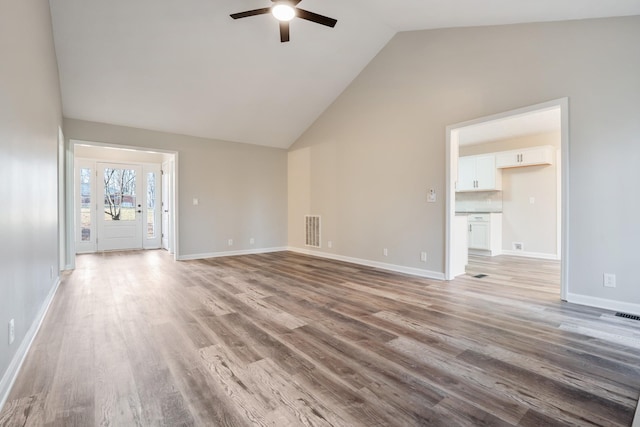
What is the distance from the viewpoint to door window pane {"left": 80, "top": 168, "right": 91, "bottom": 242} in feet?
21.5

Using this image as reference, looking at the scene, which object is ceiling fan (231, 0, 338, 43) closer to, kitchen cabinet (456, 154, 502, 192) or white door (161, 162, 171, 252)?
kitchen cabinet (456, 154, 502, 192)

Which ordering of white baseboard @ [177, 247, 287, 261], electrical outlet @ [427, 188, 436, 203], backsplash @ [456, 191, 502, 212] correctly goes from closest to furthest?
electrical outlet @ [427, 188, 436, 203] → white baseboard @ [177, 247, 287, 261] → backsplash @ [456, 191, 502, 212]

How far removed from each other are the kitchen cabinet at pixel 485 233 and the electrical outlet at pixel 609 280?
3402 mm

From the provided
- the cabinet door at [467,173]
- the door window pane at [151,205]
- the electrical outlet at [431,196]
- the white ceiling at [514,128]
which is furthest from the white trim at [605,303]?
the door window pane at [151,205]

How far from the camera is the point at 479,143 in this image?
6.88 metres

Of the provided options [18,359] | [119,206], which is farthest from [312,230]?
[18,359]

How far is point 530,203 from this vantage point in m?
6.16

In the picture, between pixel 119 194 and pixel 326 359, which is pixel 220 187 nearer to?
pixel 119 194

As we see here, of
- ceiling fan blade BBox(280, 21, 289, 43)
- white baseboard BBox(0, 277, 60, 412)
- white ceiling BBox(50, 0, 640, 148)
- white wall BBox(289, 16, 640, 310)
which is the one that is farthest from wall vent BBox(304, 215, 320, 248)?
white baseboard BBox(0, 277, 60, 412)

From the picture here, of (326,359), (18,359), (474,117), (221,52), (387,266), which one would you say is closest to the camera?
(18,359)

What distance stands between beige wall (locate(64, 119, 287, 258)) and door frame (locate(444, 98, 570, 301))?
13.3 feet

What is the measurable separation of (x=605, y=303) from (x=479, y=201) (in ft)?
14.5

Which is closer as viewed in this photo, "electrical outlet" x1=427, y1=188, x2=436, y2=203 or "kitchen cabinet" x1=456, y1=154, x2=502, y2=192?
"electrical outlet" x1=427, y1=188, x2=436, y2=203

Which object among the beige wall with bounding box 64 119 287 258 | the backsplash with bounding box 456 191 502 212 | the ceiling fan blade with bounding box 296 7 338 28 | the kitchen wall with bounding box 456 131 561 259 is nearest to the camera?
the ceiling fan blade with bounding box 296 7 338 28
